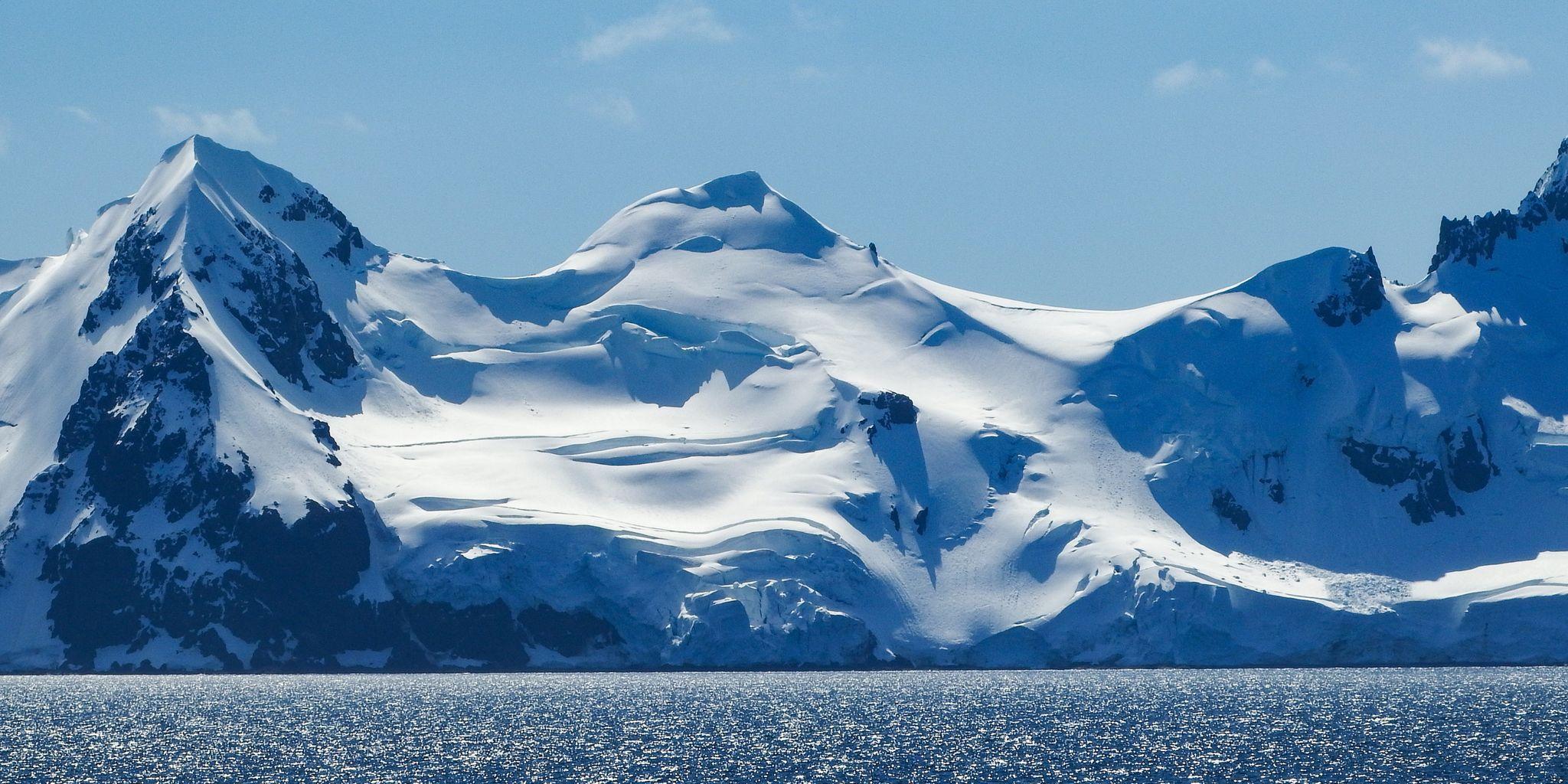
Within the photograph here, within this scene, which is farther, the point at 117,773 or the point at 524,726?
the point at 524,726

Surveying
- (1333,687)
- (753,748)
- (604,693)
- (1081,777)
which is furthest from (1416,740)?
(604,693)

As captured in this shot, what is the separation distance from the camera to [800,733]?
138 metres

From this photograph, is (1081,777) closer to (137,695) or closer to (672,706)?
(672,706)

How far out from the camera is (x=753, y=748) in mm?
127375

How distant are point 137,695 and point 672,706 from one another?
52.7 metres

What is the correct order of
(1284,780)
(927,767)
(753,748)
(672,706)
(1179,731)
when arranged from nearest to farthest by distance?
(1284,780) → (927,767) → (753,748) → (1179,731) → (672,706)

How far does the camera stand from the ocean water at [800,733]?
373 ft

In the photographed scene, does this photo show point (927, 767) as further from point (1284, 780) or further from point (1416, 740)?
point (1416, 740)

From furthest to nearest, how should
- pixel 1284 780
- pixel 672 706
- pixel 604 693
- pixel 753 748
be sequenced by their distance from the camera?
pixel 604 693
pixel 672 706
pixel 753 748
pixel 1284 780

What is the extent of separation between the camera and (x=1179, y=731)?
137375 mm

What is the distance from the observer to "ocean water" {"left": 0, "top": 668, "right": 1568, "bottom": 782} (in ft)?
373

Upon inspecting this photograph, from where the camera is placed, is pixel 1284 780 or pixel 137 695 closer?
pixel 1284 780

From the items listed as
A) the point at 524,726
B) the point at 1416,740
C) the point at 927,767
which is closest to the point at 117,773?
the point at 524,726

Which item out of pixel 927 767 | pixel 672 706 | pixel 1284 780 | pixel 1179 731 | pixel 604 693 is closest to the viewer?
pixel 1284 780
